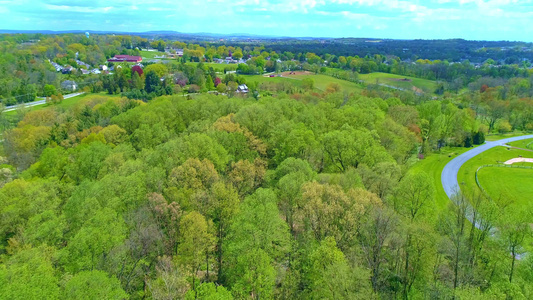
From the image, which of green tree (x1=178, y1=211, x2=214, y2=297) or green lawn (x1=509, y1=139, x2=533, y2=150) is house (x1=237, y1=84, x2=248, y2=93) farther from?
green tree (x1=178, y1=211, x2=214, y2=297)

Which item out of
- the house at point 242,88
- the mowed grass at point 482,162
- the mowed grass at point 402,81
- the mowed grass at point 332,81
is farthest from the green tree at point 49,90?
the mowed grass at point 402,81

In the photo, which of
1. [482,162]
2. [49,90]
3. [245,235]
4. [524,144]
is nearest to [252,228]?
[245,235]

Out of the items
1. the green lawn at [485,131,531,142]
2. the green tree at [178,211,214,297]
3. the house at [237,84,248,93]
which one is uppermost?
the house at [237,84,248,93]

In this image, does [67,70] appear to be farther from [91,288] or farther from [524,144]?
[524,144]

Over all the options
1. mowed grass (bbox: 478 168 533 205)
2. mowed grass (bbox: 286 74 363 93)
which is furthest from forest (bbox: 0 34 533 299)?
mowed grass (bbox: 286 74 363 93)

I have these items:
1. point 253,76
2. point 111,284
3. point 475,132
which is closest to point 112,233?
point 111,284

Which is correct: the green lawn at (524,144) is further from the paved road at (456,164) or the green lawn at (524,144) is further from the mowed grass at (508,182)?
the mowed grass at (508,182)
